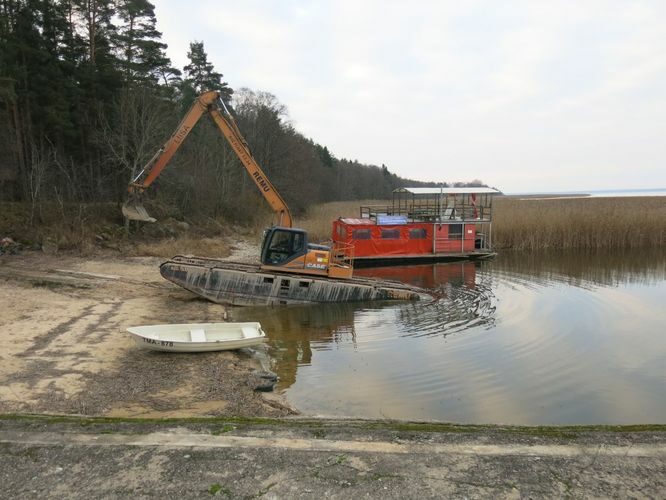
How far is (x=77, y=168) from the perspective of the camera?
28.3 m

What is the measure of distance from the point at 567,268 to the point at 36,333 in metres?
23.6

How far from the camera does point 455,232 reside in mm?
28312

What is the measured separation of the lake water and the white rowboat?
1.01m

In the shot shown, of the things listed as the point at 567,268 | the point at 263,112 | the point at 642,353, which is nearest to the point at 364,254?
the point at 567,268

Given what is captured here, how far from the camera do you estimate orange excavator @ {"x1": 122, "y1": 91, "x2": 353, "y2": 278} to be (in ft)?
55.7

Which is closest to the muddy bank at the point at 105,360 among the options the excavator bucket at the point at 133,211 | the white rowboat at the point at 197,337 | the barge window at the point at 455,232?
the white rowboat at the point at 197,337

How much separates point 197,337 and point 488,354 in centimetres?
725

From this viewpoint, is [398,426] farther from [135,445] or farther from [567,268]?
[567,268]

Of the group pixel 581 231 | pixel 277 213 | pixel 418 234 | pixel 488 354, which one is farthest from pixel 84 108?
pixel 581 231

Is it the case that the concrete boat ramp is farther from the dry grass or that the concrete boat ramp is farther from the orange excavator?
the dry grass

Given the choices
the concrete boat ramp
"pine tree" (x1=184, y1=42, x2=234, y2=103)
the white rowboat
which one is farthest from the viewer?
"pine tree" (x1=184, y1=42, x2=234, y2=103)

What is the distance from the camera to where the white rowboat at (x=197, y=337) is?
10.3 metres

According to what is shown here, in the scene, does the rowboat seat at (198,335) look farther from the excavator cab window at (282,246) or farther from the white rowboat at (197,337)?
the excavator cab window at (282,246)

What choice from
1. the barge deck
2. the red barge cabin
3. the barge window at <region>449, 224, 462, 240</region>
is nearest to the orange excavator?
the barge deck
